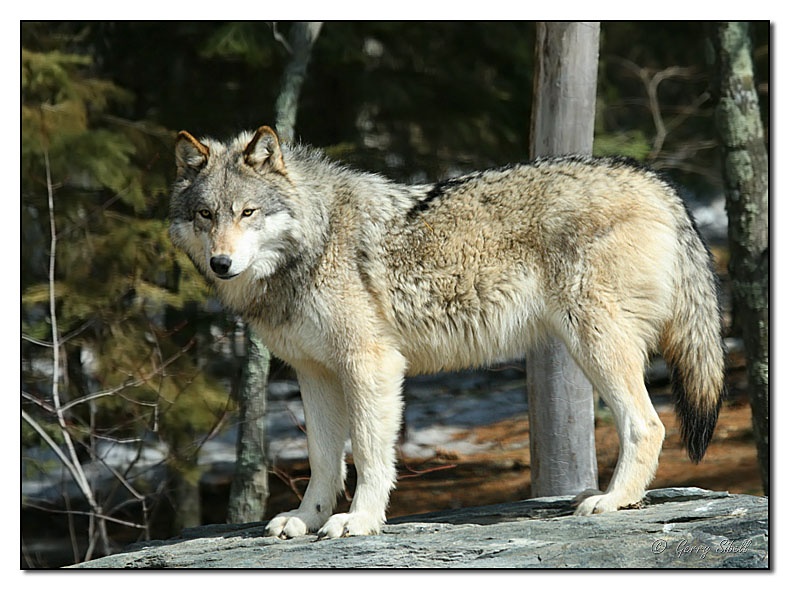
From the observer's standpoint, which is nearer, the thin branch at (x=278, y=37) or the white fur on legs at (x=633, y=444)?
the white fur on legs at (x=633, y=444)

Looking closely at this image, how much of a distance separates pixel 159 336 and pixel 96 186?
1.21m

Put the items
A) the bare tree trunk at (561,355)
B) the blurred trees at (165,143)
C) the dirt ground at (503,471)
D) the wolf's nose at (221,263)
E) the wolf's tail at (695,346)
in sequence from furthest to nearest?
1. the dirt ground at (503,471)
2. the blurred trees at (165,143)
3. the bare tree trunk at (561,355)
4. the wolf's tail at (695,346)
5. the wolf's nose at (221,263)

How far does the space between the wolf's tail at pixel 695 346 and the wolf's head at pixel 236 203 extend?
186cm

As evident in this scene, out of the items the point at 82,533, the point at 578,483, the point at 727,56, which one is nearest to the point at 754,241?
the point at 727,56

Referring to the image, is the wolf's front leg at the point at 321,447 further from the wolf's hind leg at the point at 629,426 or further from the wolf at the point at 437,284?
the wolf's hind leg at the point at 629,426

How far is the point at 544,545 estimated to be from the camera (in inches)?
151

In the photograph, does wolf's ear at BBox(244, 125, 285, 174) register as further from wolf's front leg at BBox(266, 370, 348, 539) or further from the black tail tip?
the black tail tip

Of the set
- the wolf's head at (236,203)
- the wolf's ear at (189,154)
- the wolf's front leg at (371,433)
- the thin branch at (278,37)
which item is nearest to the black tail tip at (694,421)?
the wolf's front leg at (371,433)

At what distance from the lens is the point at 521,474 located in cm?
699

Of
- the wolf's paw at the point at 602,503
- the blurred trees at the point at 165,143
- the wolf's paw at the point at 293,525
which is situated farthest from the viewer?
the blurred trees at the point at 165,143

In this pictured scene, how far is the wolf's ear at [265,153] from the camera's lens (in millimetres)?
3936

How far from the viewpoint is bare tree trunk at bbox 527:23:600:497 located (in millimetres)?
4996
